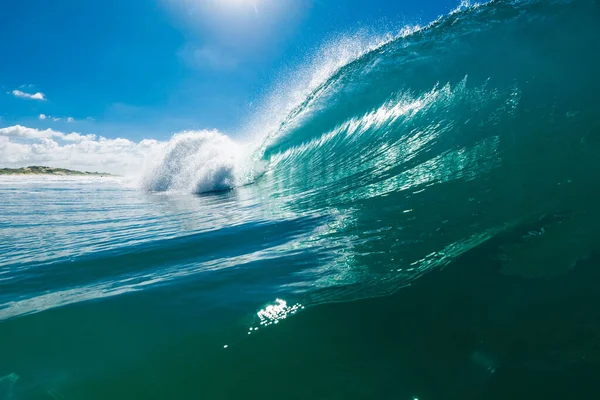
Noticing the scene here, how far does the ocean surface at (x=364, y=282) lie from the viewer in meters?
1.46

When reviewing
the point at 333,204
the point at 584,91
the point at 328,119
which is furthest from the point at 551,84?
the point at 328,119

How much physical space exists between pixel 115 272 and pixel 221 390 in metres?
2.18

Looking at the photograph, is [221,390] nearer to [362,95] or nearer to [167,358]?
[167,358]

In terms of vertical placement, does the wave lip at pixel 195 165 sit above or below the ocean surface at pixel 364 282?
above

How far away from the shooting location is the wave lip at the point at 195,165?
1166 cm

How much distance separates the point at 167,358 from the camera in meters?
1.66

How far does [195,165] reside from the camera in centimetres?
1326

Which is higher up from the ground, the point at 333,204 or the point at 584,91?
the point at 584,91

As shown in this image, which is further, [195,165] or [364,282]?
[195,165]

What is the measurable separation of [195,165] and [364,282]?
39.9ft

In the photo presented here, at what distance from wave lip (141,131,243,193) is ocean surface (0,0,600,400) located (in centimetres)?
530

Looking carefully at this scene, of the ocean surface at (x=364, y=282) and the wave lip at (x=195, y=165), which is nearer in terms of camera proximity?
the ocean surface at (x=364, y=282)

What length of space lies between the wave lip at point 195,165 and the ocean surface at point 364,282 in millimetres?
5299

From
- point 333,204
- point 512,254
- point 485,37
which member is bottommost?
point 512,254
